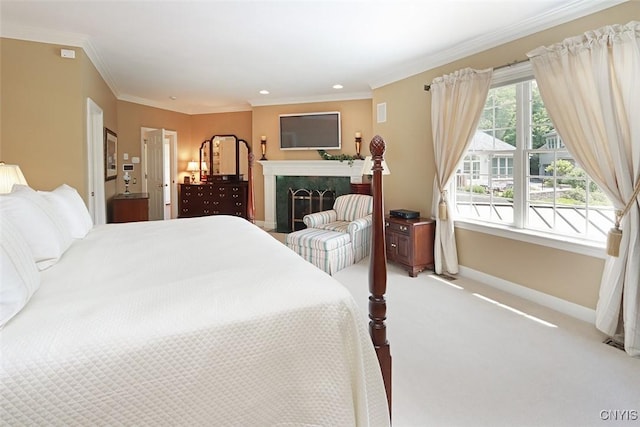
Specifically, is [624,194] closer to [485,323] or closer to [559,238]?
[559,238]

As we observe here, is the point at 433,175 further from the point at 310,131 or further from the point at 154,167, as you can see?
the point at 154,167

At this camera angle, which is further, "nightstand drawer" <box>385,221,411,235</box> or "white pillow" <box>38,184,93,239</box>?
"nightstand drawer" <box>385,221,411,235</box>

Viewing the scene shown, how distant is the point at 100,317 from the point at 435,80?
4136 millimetres

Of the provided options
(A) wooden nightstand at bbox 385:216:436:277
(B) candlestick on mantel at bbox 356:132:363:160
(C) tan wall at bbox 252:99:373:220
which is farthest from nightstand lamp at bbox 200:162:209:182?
(A) wooden nightstand at bbox 385:216:436:277

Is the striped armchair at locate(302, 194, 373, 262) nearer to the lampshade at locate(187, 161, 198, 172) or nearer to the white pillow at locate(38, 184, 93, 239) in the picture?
the white pillow at locate(38, 184, 93, 239)

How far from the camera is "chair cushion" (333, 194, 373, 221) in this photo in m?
5.02

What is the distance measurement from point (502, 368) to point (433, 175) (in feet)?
8.80

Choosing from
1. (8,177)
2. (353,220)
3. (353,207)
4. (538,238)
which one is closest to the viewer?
(8,177)

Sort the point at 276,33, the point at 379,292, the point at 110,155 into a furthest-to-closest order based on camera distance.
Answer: the point at 110,155 → the point at 276,33 → the point at 379,292

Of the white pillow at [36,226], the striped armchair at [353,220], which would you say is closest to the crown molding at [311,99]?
the striped armchair at [353,220]

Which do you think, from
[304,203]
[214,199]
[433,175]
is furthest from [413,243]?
[214,199]

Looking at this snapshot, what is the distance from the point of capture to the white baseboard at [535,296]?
286 cm

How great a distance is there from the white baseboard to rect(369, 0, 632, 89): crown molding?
235cm

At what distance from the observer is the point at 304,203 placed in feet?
22.3
